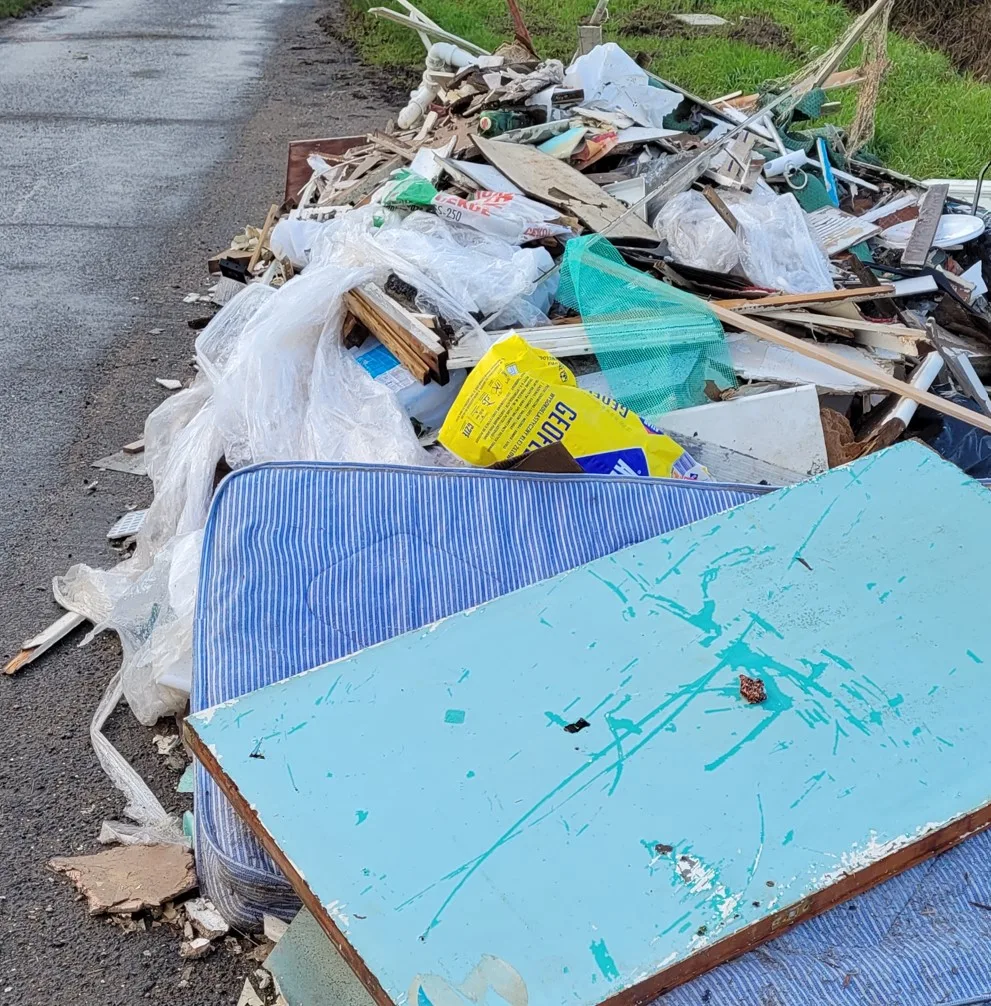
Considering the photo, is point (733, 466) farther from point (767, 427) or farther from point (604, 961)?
point (604, 961)

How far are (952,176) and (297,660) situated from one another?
5.70 metres

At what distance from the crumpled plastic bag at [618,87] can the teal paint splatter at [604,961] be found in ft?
15.3

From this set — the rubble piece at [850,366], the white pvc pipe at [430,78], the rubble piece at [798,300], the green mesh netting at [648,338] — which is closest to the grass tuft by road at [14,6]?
the white pvc pipe at [430,78]

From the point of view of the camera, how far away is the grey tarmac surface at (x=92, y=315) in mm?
2014

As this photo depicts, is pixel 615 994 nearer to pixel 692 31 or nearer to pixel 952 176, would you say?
pixel 952 176

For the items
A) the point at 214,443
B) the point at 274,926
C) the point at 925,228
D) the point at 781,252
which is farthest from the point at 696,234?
the point at 274,926

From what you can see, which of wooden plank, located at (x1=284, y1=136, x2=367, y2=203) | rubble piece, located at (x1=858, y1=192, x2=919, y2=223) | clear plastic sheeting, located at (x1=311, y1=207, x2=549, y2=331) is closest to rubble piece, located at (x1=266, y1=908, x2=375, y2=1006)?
clear plastic sheeting, located at (x1=311, y1=207, x2=549, y2=331)

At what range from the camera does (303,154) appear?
543 cm

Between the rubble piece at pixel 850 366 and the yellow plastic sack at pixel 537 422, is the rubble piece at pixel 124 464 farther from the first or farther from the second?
the rubble piece at pixel 850 366

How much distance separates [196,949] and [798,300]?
101 inches

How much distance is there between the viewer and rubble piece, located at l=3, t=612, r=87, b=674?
265 centimetres

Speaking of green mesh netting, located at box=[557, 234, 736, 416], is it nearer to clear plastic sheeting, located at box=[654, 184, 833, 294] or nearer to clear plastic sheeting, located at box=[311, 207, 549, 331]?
clear plastic sheeting, located at box=[311, 207, 549, 331]

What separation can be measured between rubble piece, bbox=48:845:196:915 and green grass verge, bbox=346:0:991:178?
5.84 meters

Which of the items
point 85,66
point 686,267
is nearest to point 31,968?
point 686,267
